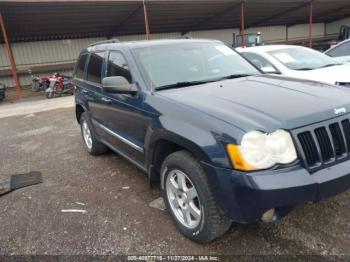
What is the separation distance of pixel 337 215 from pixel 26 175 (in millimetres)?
4121

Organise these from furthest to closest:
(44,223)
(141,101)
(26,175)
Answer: (26,175) → (44,223) → (141,101)

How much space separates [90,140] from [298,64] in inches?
166

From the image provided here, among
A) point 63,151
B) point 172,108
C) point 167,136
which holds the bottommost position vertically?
point 63,151

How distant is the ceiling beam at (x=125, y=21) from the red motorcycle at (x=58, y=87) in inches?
198

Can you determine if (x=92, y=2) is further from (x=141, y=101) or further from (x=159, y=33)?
(x=141, y=101)

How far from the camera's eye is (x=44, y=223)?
322 centimetres

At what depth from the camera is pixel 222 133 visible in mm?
2176

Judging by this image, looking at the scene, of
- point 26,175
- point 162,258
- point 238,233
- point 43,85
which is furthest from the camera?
point 43,85

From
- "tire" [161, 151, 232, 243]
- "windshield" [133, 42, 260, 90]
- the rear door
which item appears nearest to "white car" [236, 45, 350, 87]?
"windshield" [133, 42, 260, 90]

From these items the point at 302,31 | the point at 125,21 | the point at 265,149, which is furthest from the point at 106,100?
the point at 302,31

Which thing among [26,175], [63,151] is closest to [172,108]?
[26,175]

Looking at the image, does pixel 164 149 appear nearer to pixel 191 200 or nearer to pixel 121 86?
pixel 191 200

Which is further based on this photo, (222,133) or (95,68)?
(95,68)

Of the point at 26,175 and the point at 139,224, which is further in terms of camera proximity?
the point at 26,175
